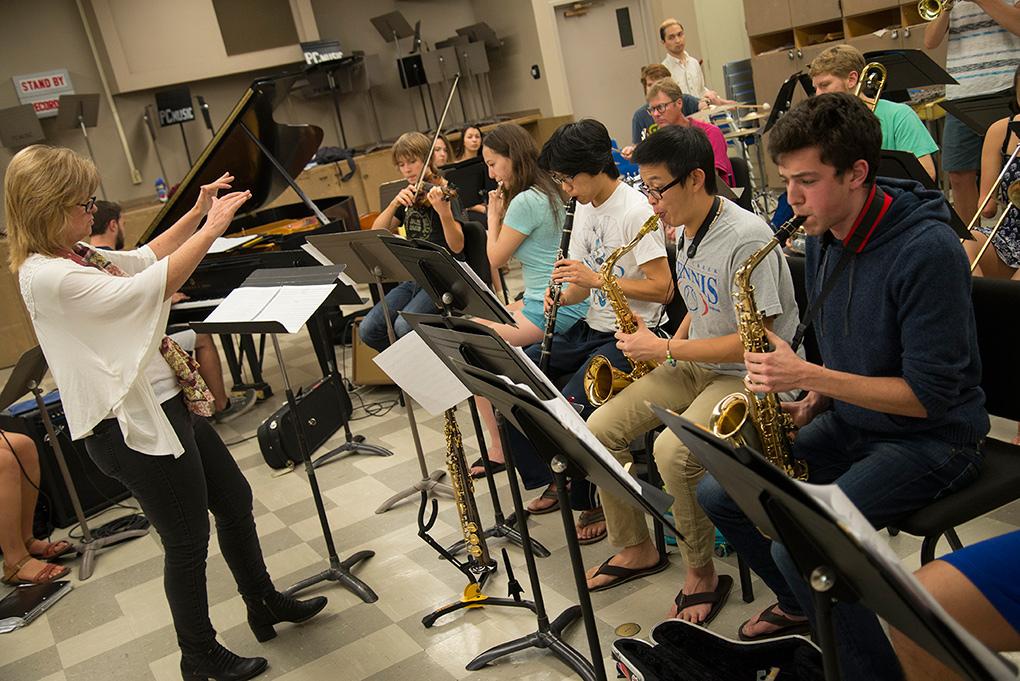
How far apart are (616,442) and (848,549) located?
165 cm

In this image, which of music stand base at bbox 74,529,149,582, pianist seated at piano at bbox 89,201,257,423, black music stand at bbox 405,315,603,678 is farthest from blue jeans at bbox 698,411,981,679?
pianist seated at piano at bbox 89,201,257,423

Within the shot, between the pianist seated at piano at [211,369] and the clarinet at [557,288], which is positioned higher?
the clarinet at [557,288]

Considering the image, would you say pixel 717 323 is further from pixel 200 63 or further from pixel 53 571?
pixel 200 63

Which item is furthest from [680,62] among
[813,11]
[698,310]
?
[698,310]

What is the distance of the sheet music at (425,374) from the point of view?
2.93 metres

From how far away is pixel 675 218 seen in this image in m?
2.75

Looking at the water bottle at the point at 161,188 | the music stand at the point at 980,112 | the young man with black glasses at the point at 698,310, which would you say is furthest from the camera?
the water bottle at the point at 161,188

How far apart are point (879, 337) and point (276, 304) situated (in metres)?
1.89

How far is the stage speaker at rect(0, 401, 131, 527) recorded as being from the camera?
4547mm

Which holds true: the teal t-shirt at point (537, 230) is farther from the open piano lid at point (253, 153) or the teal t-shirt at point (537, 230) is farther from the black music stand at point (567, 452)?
the open piano lid at point (253, 153)

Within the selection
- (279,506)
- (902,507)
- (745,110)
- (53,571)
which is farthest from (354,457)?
(745,110)

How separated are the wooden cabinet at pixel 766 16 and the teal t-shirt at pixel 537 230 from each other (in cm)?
590

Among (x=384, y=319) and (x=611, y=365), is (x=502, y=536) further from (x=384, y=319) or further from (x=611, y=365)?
(x=384, y=319)

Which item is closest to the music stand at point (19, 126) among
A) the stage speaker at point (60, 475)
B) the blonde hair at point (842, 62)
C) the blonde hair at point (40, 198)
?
the stage speaker at point (60, 475)
